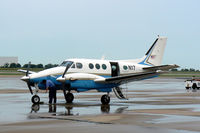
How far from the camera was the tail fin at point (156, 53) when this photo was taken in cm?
2972

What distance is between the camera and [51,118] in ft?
53.4

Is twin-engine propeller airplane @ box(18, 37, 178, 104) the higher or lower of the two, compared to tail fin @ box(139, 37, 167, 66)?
lower

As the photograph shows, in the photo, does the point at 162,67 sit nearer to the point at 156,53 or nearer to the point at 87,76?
the point at 156,53

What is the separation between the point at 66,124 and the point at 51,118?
2130mm

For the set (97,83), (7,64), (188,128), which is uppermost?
(7,64)

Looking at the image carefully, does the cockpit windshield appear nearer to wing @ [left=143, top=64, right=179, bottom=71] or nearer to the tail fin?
wing @ [left=143, top=64, right=179, bottom=71]

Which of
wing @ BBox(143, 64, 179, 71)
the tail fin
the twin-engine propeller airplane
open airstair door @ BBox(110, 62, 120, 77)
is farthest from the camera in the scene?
the tail fin

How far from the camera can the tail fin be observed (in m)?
29.7

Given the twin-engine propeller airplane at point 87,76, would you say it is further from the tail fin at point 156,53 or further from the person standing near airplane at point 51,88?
the tail fin at point 156,53

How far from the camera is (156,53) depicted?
98.6 ft

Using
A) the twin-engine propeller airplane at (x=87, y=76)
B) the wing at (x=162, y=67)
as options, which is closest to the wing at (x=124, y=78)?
the twin-engine propeller airplane at (x=87, y=76)

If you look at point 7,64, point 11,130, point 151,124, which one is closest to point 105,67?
point 151,124

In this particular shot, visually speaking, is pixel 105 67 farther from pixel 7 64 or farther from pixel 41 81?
pixel 7 64

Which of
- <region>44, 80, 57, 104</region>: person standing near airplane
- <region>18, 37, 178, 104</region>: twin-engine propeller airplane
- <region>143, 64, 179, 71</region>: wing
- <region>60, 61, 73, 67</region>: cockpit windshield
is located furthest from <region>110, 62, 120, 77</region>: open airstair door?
<region>44, 80, 57, 104</region>: person standing near airplane
